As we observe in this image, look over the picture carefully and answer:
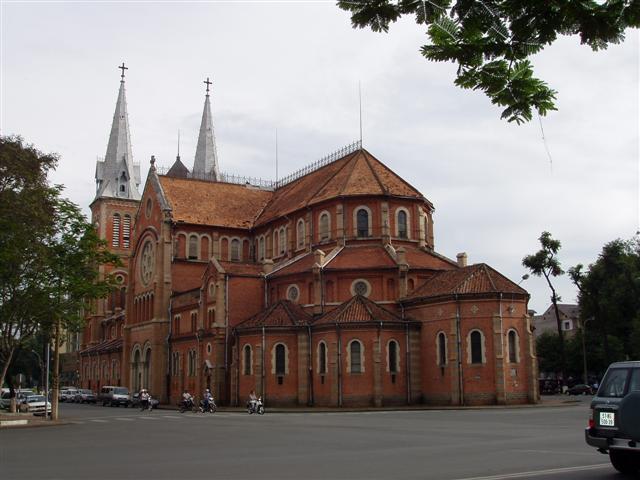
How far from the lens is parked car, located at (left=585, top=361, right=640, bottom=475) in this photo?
40.5ft

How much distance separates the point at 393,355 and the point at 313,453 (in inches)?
1238

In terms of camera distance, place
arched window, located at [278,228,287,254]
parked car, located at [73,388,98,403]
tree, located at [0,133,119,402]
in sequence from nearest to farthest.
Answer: tree, located at [0,133,119,402] < arched window, located at [278,228,287,254] < parked car, located at [73,388,98,403]

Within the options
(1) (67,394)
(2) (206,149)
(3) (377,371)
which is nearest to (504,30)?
(3) (377,371)

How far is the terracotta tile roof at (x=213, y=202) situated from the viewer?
6800 cm

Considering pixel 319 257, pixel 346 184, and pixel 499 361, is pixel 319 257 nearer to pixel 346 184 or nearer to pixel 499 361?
pixel 346 184

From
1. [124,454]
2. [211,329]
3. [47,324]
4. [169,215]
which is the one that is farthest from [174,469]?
[169,215]

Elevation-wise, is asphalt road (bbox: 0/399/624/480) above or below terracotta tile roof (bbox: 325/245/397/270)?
below

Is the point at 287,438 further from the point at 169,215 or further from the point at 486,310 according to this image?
the point at 169,215

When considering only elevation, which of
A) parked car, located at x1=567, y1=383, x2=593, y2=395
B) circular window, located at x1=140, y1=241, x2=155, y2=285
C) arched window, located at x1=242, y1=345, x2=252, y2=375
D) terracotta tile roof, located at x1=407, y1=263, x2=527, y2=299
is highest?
circular window, located at x1=140, y1=241, x2=155, y2=285

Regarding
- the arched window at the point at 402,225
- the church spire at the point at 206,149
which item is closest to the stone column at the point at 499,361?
the arched window at the point at 402,225

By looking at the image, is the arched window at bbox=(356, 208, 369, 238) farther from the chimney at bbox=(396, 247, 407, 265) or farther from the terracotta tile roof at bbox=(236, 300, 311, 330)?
the terracotta tile roof at bbox=(236, 300, 311, 330)

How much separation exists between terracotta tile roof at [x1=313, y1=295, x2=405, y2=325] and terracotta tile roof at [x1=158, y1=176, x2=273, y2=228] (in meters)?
21.6

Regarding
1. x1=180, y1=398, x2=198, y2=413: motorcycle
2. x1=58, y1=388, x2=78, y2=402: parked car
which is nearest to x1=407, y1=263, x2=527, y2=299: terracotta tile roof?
x1=180, y1=398, x2=198, y2=413: motorcycle

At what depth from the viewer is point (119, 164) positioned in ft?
299
